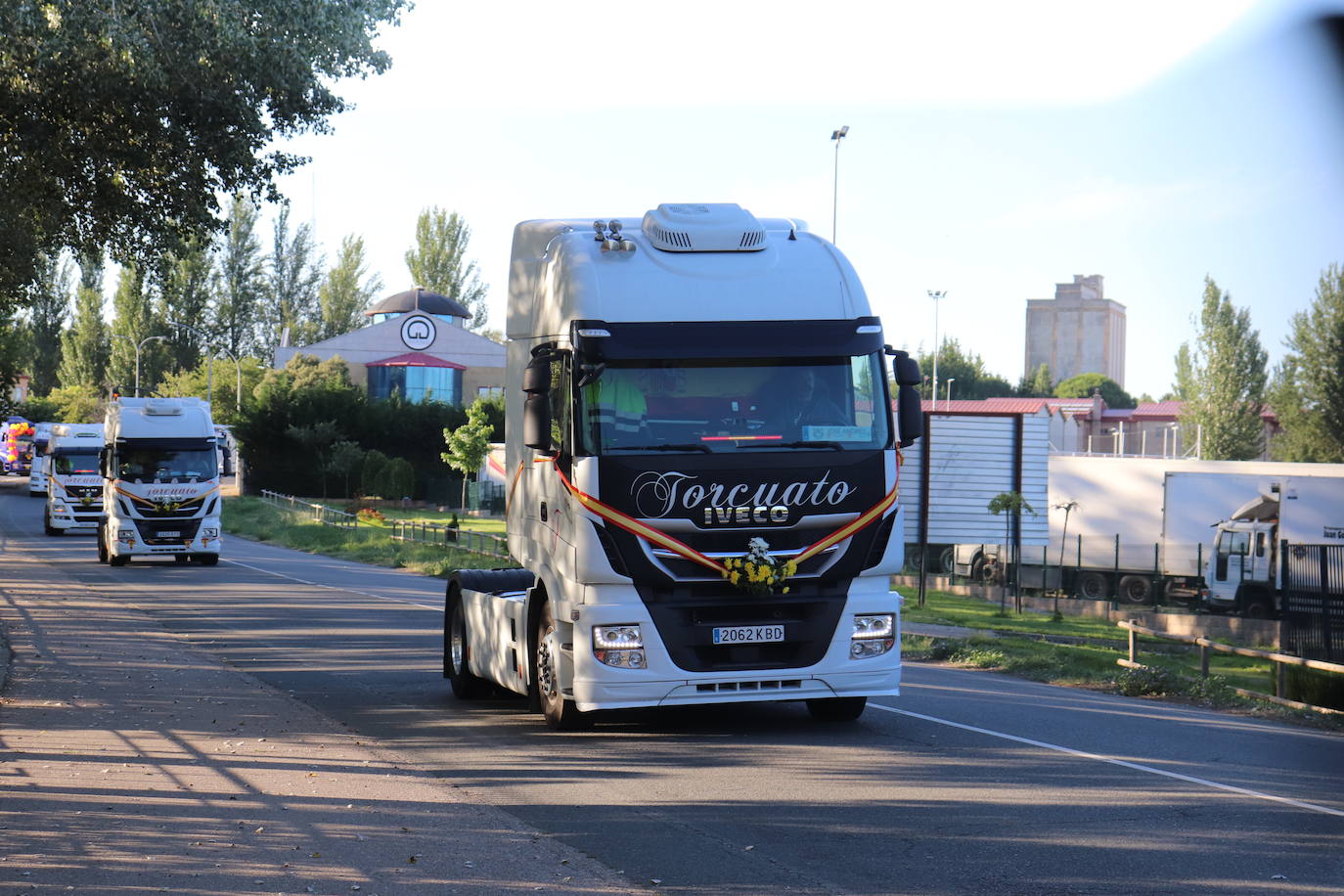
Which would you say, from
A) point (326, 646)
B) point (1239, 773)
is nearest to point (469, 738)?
point (1239, 773)

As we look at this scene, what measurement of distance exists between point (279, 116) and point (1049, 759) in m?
11.8

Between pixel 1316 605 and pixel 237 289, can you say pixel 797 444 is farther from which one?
pixel 237 289

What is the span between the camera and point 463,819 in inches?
320

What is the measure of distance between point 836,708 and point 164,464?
25.2 metres

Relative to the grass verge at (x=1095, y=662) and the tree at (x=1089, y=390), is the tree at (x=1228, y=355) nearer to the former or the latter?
the grass verge at (x=1095, y=662)

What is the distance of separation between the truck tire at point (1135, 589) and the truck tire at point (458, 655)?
32.6 meters

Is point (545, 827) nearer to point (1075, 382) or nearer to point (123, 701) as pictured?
point (123, 701)

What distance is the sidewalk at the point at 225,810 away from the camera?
6750 millimetres

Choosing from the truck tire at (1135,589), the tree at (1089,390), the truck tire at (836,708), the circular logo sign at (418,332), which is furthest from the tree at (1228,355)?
the tree at (1089,390)

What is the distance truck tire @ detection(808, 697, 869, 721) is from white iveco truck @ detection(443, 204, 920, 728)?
664 millimetres

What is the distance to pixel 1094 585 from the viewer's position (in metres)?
43.9

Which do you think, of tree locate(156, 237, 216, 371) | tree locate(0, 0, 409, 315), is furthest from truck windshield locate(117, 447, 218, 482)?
tree locate(156, 237, 216, 371)

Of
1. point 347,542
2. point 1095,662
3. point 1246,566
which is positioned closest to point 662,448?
point 1095,662

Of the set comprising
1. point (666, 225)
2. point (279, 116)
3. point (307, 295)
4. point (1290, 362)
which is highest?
point (307, 295)
